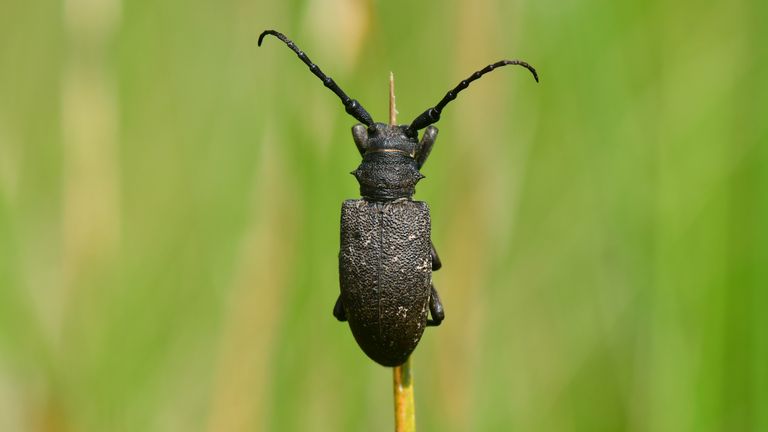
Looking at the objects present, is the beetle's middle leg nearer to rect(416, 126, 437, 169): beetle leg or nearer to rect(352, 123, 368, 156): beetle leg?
rect(416, 126, 437, 169): beetle leg

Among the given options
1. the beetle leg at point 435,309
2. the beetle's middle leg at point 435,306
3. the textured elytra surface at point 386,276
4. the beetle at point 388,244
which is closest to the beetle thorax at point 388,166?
the beetle at point 388,244

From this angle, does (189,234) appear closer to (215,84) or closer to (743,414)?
(215,84)

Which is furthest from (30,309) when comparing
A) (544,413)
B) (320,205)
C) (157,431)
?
(544,413)

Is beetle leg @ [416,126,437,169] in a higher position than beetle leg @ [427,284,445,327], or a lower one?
higher

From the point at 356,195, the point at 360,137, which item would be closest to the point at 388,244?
the point at 360,137

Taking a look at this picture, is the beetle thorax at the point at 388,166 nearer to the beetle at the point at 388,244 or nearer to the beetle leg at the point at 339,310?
the beetle at the point at 388,244

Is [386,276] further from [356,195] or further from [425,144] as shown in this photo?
[356,195]

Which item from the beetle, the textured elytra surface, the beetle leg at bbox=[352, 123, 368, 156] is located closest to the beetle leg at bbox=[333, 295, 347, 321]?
the beetle

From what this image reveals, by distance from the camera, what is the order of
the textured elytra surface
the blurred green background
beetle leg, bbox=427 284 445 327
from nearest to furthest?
1. the textured elytra surface
2. beetle leg, bbox=427 284 445 327
3. the blurred green background
